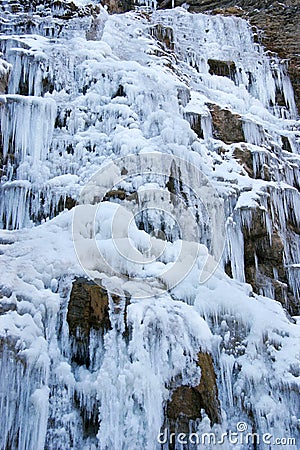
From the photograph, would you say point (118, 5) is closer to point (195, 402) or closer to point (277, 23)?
point (277, 23)

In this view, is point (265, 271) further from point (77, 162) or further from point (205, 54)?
point (205, 54)

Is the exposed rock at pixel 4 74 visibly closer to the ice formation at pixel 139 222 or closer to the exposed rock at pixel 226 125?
the ice formation at pixel 139 222

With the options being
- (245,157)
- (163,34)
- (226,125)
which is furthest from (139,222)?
(163,34)

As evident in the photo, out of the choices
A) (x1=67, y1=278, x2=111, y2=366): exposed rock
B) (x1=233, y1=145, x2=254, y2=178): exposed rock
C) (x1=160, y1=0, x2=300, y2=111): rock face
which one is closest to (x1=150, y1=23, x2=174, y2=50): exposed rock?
(x1=160, y1=0, x2=300, y2=111): rock face

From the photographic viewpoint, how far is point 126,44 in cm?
964

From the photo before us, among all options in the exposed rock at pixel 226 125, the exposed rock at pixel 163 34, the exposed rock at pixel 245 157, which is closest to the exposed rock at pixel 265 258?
the exposed rock at pixel 245 157

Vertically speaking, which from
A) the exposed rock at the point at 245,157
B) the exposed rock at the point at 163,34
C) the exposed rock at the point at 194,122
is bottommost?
the exposed rock at the point at 245,157

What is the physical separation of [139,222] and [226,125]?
3092mm

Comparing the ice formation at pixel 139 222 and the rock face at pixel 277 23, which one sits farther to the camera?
the rock face at pixel 277 23

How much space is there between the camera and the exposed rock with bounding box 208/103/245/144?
8.30m

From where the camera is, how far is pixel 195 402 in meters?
3.96

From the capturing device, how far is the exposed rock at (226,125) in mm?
8305

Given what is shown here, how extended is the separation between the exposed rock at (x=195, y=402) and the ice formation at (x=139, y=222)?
0.24 feet

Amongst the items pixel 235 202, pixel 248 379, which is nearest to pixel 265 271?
pixel 235 202
